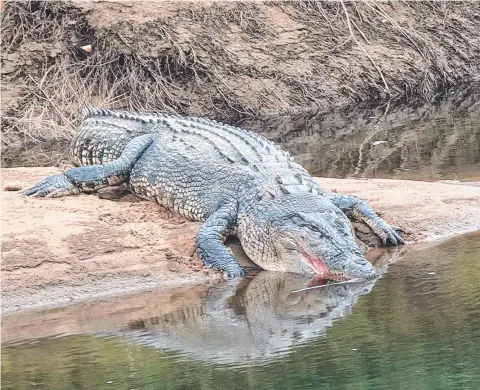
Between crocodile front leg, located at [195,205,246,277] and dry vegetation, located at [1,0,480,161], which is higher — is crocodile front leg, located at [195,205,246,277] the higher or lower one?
the higher one

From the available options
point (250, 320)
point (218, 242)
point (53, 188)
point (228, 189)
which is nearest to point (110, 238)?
point (218, 242)

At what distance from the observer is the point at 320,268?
775cm

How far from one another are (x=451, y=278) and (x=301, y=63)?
12.3m

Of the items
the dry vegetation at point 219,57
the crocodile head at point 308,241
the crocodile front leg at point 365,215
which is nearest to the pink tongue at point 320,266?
the crocodile head at point 308,241

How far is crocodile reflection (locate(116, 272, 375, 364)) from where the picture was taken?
6.09m

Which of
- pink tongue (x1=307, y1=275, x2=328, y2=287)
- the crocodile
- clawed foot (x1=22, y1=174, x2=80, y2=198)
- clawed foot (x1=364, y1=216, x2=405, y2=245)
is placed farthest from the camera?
clawed foot (x1=22, y1=174, x2=80, y2=198)

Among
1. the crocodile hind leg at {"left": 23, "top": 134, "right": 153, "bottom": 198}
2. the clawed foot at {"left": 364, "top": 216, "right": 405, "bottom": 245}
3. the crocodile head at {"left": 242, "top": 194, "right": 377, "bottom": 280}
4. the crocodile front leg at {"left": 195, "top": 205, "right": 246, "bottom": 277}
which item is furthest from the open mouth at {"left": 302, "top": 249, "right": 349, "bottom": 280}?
the crocodile hind leg at {"left": 23, "top": 134, "right": 153, "bottom": 198}

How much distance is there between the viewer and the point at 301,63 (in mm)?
19094

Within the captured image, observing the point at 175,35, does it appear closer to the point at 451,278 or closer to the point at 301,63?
the point at 301,63

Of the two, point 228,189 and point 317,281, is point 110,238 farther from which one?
point 317,281

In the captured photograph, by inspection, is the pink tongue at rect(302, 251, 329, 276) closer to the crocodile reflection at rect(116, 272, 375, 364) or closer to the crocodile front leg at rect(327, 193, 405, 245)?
the crocodile reflection at rect(116, 272, 375, 364)

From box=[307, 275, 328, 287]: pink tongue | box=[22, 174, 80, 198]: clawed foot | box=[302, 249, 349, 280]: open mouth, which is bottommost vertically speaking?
box=[307, 275, 328, 287]: pink tongue

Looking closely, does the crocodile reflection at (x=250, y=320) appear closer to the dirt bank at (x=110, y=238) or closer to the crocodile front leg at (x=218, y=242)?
→ the crocodile front leg at (x=218, y=242)

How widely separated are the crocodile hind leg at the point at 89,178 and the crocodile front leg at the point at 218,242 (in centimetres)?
129
